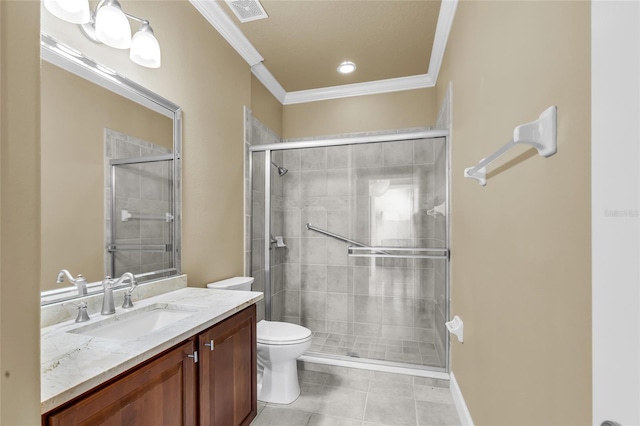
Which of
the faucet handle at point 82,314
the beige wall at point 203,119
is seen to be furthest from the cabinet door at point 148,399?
the beige wall at point 203,119

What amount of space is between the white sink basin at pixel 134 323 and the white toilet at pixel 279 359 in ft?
1.67

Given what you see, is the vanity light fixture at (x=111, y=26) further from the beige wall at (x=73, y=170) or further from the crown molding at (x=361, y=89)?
the crown molding at (x=361, y=89)

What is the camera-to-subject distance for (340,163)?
107 inches

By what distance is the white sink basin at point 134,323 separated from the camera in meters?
1.19

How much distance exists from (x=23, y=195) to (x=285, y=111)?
3138 mm

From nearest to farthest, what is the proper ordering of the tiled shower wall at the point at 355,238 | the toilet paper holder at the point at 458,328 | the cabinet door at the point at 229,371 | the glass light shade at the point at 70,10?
1. the glass light shade at the point at 70,10
2. the cabinet door at the point at 229,371
3. the toilet paper holder at the point at 458,328
4. the tiled shower wall at the point at 355,238

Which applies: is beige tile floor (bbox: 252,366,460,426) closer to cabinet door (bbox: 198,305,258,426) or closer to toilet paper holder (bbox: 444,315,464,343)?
cabinet door (bbox: 198,305,258,426)

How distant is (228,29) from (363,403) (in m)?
2.81

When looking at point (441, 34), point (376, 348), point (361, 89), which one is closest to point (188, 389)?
point (376, 348)

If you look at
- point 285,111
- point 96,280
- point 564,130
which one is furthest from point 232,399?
point 285,111

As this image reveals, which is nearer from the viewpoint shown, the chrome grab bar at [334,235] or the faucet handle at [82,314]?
the faucet handle at [82,314]

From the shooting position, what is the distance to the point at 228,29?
7.29 feet

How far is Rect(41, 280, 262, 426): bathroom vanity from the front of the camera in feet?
2.55

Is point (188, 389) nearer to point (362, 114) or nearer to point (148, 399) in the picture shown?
point (148, 399)
